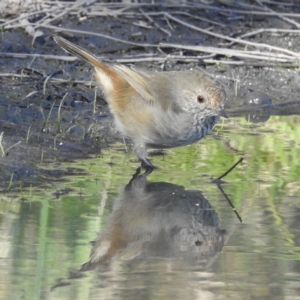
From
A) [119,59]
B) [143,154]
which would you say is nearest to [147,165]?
[143,154]

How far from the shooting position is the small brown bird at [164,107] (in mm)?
6461

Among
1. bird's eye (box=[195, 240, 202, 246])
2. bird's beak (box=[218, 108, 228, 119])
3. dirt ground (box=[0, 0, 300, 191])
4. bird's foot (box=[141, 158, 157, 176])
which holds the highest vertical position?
dirt ground (box=[0, 0, 300, 191])

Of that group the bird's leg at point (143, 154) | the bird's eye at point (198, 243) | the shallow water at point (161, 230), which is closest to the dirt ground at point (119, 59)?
the bird's leg at point (143, 154)

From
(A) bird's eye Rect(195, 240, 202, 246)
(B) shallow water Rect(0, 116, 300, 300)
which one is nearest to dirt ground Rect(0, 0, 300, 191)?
(B) shallow water Rect(0, 116, 300, 300)

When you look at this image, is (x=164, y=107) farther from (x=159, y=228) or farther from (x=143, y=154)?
(x=159, y=228)

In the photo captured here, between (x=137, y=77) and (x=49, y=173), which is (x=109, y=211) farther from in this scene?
(x=137, y=77)

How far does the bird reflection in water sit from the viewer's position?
15.1ft

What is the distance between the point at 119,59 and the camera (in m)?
9.13

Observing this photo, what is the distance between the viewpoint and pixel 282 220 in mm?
5230

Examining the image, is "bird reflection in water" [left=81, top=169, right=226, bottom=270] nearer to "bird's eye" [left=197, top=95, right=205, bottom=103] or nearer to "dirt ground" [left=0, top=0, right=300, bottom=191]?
"bird's eye" [left=197, top=95, right=205, bottom=103]

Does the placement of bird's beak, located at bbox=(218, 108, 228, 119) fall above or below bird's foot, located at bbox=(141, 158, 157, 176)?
above

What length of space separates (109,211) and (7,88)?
3151mm

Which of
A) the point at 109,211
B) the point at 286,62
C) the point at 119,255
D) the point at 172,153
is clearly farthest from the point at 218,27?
the point at 119,255

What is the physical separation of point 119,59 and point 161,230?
14.2ft
